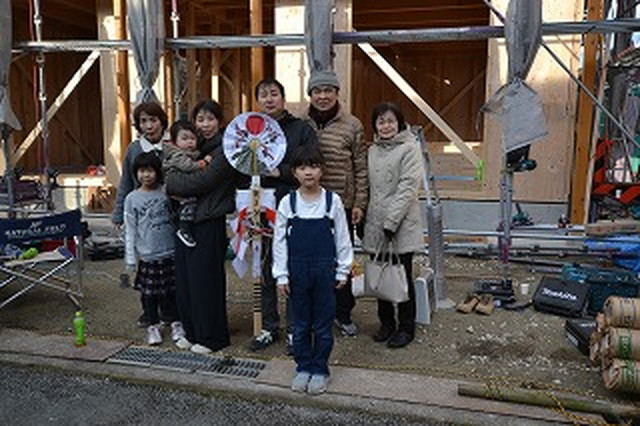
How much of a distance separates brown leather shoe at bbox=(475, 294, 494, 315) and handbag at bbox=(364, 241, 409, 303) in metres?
1.13

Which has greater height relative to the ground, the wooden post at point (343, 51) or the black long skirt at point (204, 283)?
the wooden post at point (343, 51)

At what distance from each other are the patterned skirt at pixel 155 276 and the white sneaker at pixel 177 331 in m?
0.25

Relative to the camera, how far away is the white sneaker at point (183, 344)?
369 cm

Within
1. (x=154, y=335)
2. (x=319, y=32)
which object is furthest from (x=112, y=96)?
(x=154, y=335)

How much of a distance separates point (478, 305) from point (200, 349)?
2376 mm

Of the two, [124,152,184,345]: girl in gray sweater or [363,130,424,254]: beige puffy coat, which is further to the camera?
[124,152,184,345]: girl in gray sweater

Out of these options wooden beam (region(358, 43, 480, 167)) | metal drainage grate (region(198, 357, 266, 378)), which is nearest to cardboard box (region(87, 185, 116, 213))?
wooden beam (region(358, 43, 480, 167))

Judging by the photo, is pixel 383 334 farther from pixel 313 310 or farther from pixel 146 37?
pixel 146 37

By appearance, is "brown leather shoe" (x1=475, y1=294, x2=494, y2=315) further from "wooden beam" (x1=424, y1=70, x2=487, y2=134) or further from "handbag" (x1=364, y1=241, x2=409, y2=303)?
"wooden beam" (x1=424, y1=70, x2=487, y2=134)

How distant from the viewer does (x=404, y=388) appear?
3.08 meters

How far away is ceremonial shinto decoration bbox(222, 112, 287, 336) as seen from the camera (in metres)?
3.46

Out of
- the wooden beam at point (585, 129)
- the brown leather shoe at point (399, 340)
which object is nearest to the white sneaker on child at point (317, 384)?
the brown leather shoe at point (399, 340)

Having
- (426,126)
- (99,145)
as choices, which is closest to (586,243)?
(426,126)

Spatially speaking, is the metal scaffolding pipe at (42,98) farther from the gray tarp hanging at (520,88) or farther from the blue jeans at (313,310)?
the gray tarp hanging at (520,88)
